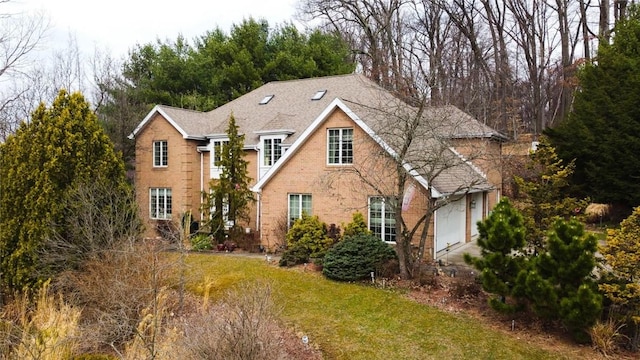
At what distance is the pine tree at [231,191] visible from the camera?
19.8 m

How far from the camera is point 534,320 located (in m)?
10.7

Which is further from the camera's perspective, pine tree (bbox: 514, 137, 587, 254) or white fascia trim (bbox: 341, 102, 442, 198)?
white fascia trim (bbox: 341, 102, 442, 198)

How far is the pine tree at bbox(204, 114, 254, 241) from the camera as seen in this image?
781 inches

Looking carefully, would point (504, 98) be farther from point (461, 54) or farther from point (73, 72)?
point (73, 72)

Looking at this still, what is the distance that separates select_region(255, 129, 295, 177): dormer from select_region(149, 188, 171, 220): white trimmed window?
20.0ft

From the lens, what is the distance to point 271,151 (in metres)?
22.3

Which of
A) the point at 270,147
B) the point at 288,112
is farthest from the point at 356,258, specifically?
the point at 288,112

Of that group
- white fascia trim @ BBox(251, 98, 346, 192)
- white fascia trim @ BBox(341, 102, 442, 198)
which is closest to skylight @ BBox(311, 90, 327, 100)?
white fascia trim @ BBox(251, 98, 346, 192)

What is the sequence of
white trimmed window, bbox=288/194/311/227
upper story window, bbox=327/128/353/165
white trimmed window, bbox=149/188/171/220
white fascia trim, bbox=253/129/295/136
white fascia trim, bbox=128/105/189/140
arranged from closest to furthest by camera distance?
upper story window, bbox=327/128/353/165
white trimmed window, bbox=288/194/311/227
white fascia trim, bbox=253/129/295/136
white fascia trim, bbox=128/105/189/140
white trimmed window, bbox=149/188/171/220

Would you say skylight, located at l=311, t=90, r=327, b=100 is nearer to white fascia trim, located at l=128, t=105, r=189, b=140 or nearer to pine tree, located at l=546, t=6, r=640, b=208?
white fascia trim, located at l=128, t=105, r=189, b=140

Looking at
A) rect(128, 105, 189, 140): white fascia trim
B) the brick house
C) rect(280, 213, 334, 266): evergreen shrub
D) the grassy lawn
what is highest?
rect(128, 105, 189, 140): white fascia trim

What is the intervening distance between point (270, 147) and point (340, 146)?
19.4 feet

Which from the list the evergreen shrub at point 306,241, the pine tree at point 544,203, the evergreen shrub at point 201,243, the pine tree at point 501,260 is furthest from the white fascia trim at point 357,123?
the pine tree at point 501,260

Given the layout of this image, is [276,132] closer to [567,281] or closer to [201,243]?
[201,243]
